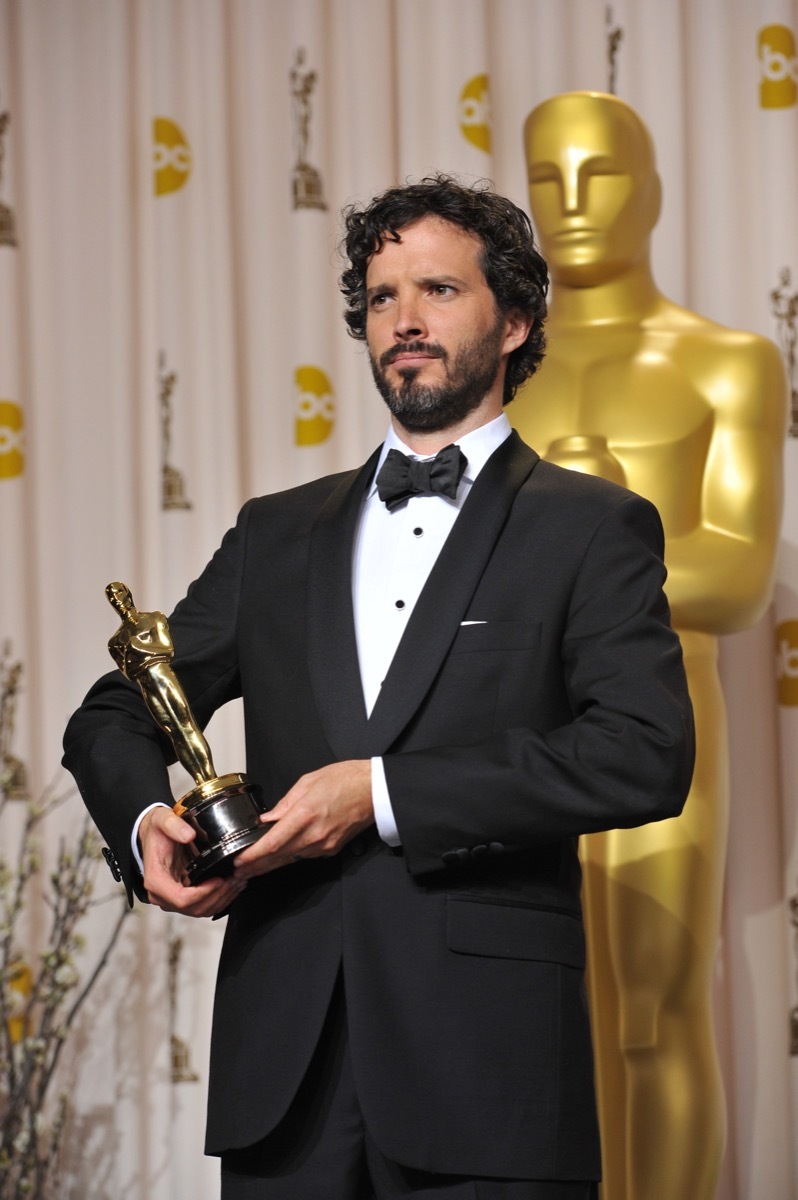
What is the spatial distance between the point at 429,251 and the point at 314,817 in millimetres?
688

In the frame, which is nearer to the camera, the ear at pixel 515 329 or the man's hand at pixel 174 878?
the man's hand at pixel 174 878

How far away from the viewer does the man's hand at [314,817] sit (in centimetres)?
137

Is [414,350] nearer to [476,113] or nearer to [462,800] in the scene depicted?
[462,800]

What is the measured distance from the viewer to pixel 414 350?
1.66 m

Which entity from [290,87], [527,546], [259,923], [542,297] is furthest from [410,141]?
[259,923]

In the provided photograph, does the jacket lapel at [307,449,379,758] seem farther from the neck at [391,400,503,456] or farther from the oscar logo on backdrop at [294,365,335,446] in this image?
the oscar logo on backdrop at [294,365,335,446]

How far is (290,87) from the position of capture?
3326 mm

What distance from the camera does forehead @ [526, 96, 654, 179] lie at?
101 inches

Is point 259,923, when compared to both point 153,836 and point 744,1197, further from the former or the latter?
point 744,1197

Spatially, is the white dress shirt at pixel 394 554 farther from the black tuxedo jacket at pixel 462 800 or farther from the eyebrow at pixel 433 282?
the eyebrow at pixel 433 282

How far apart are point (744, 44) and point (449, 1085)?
2480mm

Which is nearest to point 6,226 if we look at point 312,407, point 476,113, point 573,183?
point 312,407

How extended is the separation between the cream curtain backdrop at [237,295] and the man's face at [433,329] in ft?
4.91

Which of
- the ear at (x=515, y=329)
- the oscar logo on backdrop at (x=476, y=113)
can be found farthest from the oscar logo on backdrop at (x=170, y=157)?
the ear at (x=515, y=329)
